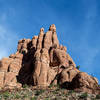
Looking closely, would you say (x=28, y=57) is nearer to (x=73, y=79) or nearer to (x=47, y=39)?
(x=47, y=39)

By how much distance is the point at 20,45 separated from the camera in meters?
71.8

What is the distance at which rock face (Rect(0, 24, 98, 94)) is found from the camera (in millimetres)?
43266

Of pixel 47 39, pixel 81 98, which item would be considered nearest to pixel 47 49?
pixel 47 39

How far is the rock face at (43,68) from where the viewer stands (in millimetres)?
43266

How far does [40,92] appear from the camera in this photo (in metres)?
37.8

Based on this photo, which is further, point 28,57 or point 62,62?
point 28,57

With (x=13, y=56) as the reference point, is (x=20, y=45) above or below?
above

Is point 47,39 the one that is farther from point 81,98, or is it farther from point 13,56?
point 81,98

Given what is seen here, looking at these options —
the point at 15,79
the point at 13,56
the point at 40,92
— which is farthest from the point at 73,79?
the point at 13,56

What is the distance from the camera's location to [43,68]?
47.5 meters

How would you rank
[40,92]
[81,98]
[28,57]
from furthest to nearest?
[28,57]
[40,92]
[81,98]

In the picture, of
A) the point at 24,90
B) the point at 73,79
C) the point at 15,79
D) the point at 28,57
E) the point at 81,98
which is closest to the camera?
the point at 81,98

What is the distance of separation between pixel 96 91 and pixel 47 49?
2204 centimetres

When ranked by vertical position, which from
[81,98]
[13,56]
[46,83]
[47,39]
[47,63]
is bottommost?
[81,98]
